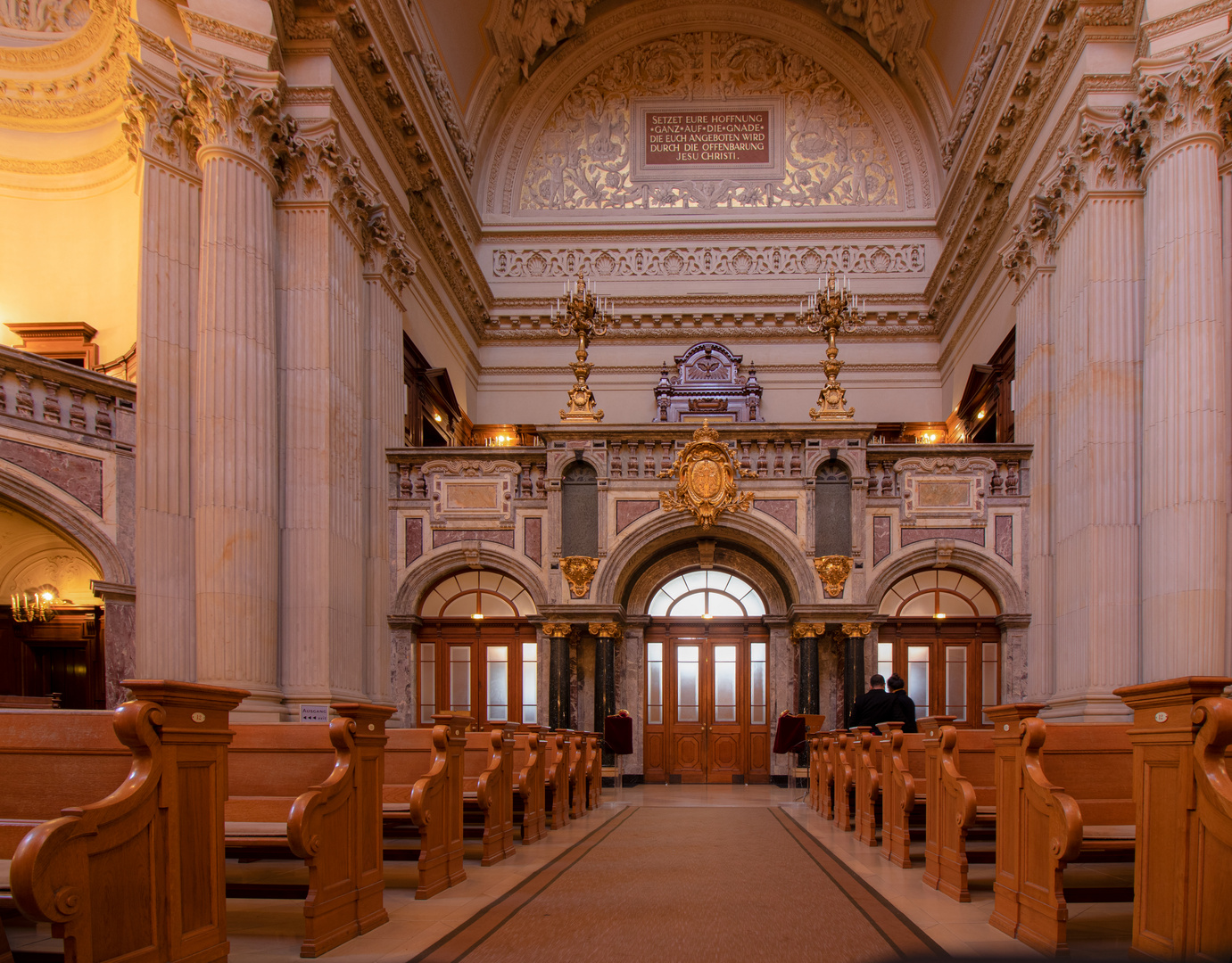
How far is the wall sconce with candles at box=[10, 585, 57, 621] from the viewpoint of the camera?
13.3 metres

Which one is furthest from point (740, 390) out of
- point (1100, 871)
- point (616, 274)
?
point (1100, 871)

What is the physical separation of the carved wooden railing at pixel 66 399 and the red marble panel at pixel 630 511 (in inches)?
260

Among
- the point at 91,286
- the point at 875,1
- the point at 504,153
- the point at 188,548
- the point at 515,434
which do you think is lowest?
the point at 188,548

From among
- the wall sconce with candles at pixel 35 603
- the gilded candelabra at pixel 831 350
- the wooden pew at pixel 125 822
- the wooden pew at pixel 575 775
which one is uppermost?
the gilded candelabra at pixel 831 350

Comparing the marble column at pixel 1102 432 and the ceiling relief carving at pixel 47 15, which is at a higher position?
the ceiling relief carving at pixel 47 15

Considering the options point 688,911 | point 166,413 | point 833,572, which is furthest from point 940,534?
point 166,413

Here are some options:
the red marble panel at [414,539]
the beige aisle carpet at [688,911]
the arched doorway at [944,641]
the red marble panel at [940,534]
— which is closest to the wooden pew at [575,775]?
the beige aisle carpet at [688,911]

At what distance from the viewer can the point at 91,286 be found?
15.2 meters

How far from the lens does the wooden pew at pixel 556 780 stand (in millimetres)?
10516

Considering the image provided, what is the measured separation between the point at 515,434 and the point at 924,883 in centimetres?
1593

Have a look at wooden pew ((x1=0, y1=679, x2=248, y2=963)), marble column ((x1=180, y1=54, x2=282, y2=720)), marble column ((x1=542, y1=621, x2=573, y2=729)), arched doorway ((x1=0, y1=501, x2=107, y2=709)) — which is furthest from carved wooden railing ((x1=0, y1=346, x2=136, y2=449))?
wooden pew ((x1=0, y1=679, x2=248, y2=963))

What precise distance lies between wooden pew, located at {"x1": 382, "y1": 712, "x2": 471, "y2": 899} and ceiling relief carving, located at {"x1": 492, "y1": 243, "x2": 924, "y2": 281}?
1624 cm

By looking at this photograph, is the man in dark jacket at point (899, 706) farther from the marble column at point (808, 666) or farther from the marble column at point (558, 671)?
the marble column at point (558, 671)

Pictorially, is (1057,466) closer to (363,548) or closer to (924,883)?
(924,883)
